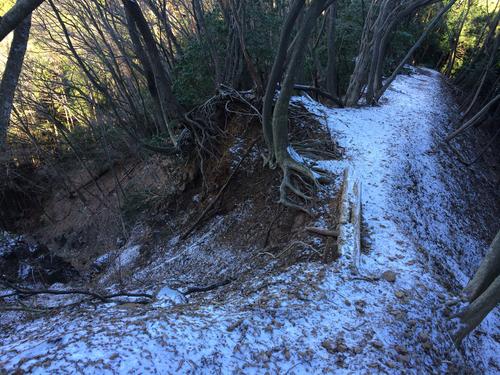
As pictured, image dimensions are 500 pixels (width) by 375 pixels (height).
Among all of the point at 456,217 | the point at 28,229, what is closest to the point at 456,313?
the point at 456,217

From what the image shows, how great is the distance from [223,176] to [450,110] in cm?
1078

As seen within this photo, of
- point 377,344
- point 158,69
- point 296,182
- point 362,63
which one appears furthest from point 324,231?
point 362,63

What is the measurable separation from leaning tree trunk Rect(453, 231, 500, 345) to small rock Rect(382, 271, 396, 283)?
761 mm

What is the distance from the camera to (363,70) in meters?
10.2

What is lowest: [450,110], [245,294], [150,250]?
[150,250]

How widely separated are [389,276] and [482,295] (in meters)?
→ 0.96

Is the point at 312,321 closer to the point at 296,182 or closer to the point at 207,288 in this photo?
the point at 207,288

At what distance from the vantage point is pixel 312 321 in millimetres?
3566

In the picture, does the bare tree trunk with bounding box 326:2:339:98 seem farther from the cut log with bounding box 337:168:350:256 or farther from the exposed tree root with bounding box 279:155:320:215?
the cut log with bounding box 337:168:350:256

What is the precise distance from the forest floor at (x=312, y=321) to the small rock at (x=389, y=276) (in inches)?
0.5

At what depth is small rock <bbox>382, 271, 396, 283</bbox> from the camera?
13.5ft

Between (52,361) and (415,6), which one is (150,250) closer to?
(52,361)

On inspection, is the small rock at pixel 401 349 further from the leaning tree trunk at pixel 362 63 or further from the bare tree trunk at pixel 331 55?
the bare tree trunk at pixel 331 55

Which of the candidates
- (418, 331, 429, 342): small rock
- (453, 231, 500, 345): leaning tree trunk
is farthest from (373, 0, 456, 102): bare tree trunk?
(418, 331, 429, 342): small rock
